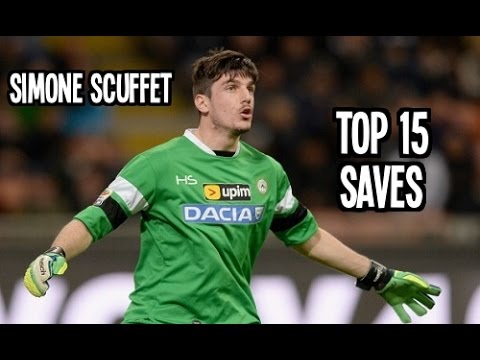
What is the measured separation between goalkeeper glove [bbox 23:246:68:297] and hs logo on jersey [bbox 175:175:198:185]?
0.75 meters

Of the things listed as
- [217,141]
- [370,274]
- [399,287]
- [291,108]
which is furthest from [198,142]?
[291,108]

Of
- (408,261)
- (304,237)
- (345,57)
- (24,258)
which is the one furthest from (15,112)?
(304,237)

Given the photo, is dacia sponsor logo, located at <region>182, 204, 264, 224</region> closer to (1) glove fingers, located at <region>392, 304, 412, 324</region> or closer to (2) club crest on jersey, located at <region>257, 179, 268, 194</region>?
(2) club crest on jersey, located at <region>257, 179, 268, 194</region>

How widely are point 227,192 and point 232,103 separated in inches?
18.2

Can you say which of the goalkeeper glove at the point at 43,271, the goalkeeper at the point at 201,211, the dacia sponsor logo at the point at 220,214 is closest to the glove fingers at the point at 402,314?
the goalkeeper at the point at 201,211

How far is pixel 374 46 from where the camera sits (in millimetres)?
12516

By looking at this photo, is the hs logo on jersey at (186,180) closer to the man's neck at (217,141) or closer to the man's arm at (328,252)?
the man's neck at (217,141)

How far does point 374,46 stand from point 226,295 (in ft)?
22.2

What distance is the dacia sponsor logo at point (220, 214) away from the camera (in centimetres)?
620

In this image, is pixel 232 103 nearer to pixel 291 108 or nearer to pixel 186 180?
pixel 186 180

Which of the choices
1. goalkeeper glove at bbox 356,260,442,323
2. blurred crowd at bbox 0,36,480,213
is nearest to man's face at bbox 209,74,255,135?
goalkeeper glove at bbox 356,260,442,323

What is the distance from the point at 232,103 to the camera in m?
6.36

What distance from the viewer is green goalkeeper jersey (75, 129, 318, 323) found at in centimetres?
614

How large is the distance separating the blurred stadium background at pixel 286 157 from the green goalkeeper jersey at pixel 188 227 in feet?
12.4
